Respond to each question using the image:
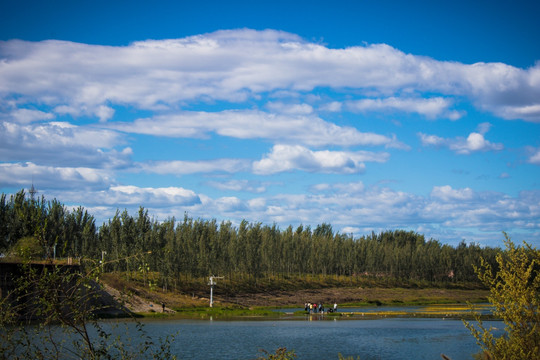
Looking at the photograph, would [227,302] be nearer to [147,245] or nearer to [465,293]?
[147,245]

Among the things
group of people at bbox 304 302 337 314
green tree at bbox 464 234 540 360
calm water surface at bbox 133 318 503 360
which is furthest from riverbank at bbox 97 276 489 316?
green tree at bbox 464 234 540 360

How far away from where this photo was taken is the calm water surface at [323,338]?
4256 centimetres

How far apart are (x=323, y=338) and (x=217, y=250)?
5998 centimetres

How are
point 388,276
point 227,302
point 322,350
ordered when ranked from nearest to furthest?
point 322,350, point 227,302, point 388,276

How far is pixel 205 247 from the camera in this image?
109375mm

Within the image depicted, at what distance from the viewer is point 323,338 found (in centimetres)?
5300

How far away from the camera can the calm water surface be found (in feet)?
140

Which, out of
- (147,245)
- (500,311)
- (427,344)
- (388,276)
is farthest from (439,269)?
(500,311)

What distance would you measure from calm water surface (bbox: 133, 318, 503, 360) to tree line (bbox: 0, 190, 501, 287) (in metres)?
15.4

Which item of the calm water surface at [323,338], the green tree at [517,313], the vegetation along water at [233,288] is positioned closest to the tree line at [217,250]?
the vegetation along water at [233,288]

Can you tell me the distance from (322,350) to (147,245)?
61.4m

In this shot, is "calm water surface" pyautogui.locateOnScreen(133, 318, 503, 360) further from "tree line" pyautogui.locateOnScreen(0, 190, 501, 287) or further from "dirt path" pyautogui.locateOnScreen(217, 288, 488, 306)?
"dirt path" pyautogui.locateOnScreen(217, 288, 488, 306)

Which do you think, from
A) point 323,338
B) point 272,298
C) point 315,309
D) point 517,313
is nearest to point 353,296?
point 272,298

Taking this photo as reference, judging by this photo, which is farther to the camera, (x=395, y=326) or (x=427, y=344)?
(x=395, y=326)
